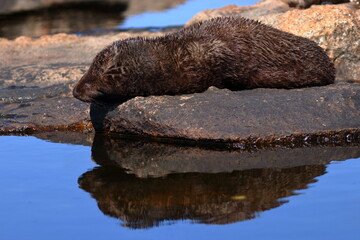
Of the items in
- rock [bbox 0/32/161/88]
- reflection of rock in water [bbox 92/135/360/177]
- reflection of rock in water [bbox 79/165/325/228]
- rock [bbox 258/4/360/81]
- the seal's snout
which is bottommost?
reflection of rock in water [bbox 79/165/325/228]

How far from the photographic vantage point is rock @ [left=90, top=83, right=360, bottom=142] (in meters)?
6.57

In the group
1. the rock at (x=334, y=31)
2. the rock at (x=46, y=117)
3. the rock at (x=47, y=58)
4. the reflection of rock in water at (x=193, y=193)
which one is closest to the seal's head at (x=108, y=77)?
the rock at (x=46, y=117)

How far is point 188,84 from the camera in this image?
725 centimetres

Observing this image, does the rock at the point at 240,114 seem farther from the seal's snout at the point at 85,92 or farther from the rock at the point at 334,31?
the rock at the point at 334,31

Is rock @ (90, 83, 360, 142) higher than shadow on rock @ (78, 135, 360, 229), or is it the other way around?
rock @ (90, 83, 360, 142)

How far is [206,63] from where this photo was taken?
7285 mm

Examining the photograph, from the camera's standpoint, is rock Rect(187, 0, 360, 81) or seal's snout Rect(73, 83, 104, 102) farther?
rock Rect(187, 0, 360, 81)

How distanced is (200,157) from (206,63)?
4.78 feet

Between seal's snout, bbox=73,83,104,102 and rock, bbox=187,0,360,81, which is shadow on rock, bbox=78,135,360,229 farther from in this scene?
rock, bbox=187,0,360,81

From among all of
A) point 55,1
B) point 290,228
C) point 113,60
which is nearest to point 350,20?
point 113,60

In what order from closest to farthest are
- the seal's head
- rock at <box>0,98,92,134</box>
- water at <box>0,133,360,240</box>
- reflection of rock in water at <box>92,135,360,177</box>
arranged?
water at <box>0,133,360,240</box>
reflection of rock in water at <box>92,135,360,177</box>
the seal's head
rock at <box>0,98,92,134</box>

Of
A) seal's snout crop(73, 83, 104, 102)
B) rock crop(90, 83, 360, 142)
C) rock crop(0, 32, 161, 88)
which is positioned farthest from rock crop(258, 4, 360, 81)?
seal's snout crop(73, 83, 104, 102)

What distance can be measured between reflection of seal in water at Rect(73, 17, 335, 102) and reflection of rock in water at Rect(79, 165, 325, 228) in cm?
146

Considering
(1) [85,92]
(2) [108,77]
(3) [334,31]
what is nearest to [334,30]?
(3) [334,31]
